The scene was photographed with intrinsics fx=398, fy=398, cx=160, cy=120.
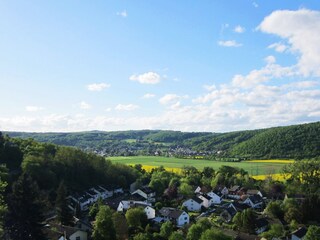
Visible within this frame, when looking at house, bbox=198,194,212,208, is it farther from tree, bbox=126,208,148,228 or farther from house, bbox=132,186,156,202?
tree, bbox=126,208,148,228

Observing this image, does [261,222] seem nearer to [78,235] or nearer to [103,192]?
[78,235]

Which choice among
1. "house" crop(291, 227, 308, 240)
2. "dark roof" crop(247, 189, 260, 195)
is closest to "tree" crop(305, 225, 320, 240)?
"house" crop(291, 227, 308, 240)

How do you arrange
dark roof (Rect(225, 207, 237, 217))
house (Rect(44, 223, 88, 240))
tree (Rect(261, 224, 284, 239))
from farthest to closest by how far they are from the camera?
dark roof (Rect(225, 207, 237, 217)), tree (Rect(261, 224, 284, 239)), house (Rect(44, 223, 88, 240))

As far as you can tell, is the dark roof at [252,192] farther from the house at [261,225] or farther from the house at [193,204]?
the house at [261,225]

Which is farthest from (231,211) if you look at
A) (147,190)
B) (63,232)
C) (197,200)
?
(63,232)

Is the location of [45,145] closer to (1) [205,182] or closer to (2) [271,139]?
(1) [205,182]

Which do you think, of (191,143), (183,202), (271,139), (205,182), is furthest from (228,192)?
Answer: (191,143)

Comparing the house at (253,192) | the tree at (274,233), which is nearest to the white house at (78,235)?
the tree at (274,233)
